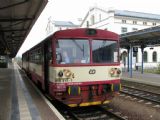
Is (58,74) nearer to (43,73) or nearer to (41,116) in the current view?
(41,116)

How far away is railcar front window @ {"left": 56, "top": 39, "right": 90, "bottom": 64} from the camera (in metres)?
9.17

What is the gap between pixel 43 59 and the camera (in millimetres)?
11320

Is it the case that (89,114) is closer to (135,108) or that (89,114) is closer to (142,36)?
(135,108)

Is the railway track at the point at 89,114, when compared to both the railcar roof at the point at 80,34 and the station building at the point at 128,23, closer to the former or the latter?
the railcar roof at the point at 80,34

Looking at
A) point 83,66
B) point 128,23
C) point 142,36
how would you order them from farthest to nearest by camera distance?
1. point 128,23
2. point 142,36
3. point 83,66

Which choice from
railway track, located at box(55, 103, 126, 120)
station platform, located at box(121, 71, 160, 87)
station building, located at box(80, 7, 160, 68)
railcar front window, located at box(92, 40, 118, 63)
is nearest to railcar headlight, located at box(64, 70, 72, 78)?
railcar front window, located at box(92, 40, 118, 63)

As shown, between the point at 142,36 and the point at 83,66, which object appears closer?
the point at 83,66

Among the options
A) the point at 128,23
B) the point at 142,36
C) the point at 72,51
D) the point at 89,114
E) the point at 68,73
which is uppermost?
the point at 128,23

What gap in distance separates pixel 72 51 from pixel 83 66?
2.03 feet

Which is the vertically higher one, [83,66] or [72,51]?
[72,51]

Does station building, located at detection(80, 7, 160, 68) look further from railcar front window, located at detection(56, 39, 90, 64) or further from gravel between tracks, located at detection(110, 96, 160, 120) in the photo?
railcar front window, located at detection(56, 39, 90, 64)

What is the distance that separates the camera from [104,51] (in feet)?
31.9

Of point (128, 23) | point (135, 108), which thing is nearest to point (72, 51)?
point (135, 108)

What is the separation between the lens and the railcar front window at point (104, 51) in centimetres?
955
